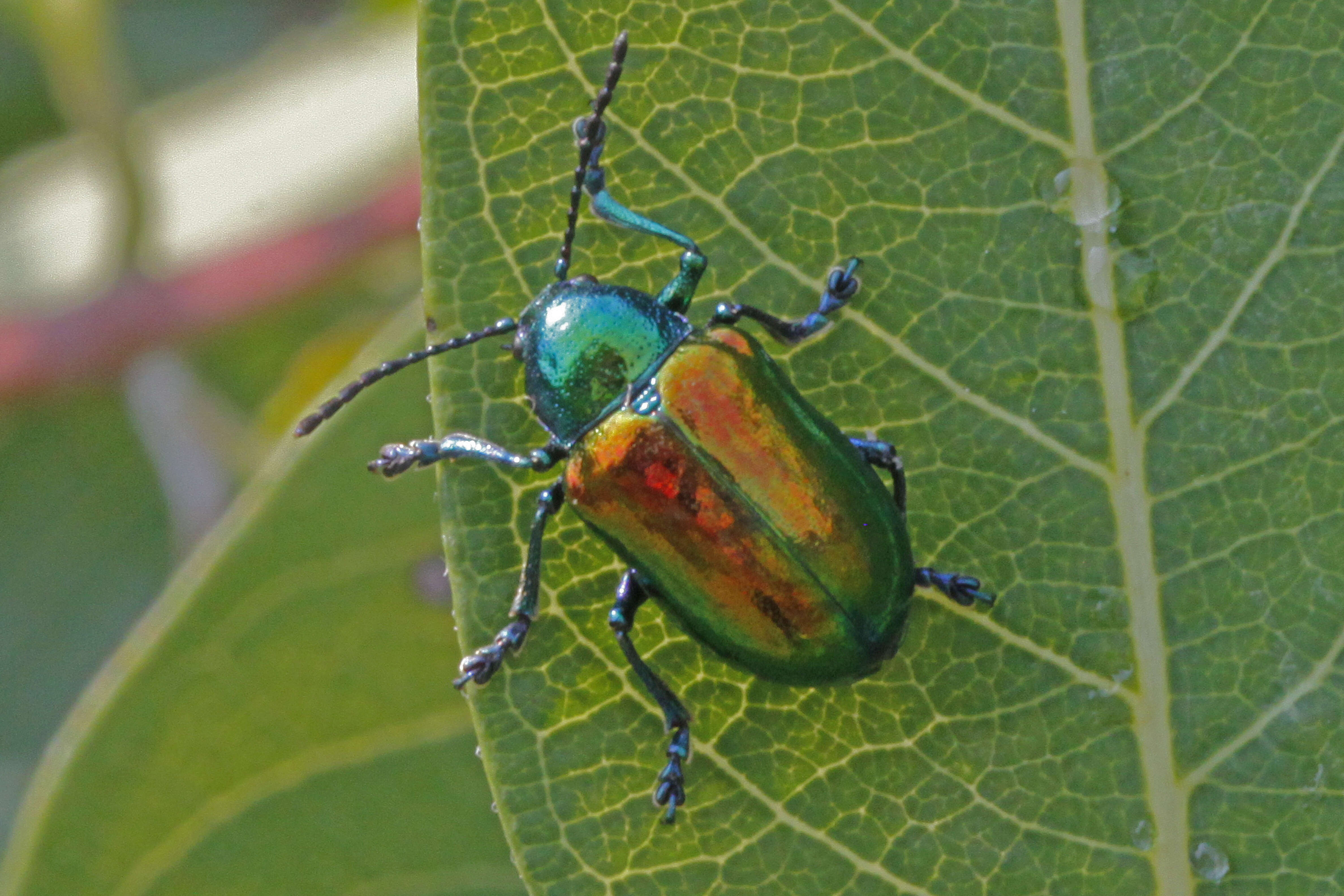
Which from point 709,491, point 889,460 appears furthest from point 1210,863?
point 709,491

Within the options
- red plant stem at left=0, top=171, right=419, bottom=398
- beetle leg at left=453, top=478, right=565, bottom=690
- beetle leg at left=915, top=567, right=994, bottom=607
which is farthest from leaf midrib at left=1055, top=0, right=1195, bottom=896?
red plant stem at left=0, top=171, right=419, bottom=398

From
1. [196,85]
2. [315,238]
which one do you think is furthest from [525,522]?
[196,85]

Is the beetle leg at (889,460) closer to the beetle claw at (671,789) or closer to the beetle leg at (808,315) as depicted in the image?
the beetle leg at (808,315)

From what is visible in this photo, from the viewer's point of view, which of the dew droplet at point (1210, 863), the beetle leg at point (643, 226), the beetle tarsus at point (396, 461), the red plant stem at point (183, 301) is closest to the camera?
the dew droplet at point (1210, 863)

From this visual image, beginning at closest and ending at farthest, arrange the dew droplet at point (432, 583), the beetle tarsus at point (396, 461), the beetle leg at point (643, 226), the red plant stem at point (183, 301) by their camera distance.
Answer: the beetle leg at point (643, 226) → the beetle tarsus at point (396, 461) → the dew droplet at point (432, 583) → the red plant stem at point (183, 301)

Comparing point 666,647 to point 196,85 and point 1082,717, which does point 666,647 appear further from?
point 196,85

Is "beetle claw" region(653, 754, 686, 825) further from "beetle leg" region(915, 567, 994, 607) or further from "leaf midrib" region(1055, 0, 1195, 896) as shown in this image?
"leaf midrib" region(1055, 0, 1195, 896)

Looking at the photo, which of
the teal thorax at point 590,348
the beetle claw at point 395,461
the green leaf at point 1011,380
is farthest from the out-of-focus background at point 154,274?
the green leaf at point 1011,380
